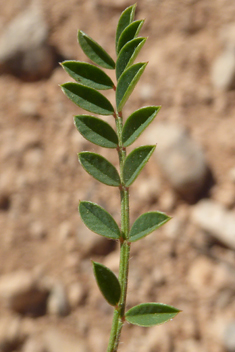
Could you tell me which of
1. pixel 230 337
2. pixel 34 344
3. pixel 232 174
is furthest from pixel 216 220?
pixel 34 344

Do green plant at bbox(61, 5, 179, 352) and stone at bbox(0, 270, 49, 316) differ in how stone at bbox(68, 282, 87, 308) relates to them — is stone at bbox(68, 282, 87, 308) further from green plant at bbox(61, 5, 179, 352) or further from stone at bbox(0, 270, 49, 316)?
green plant at bbox(61, 5, 179, 352)

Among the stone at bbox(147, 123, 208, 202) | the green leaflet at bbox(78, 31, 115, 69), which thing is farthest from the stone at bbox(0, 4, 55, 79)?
the green leaflet at bbox(78, 31, 115, 69)

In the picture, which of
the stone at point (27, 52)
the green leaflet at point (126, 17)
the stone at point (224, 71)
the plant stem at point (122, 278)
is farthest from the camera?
the stone at point (27, 52)

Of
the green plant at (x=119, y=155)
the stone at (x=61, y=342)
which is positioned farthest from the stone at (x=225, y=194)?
the green plant at (x=119, y=155)

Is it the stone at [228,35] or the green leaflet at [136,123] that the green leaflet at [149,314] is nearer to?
the green leaflet at [136,123]

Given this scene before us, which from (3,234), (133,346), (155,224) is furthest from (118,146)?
(3,234)

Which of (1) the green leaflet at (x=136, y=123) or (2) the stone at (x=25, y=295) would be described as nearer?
(1) the green leaflet at (x=136, y=123)

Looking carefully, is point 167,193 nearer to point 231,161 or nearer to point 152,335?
point 231,161

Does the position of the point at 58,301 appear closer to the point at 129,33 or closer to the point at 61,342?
the point at 61,342
